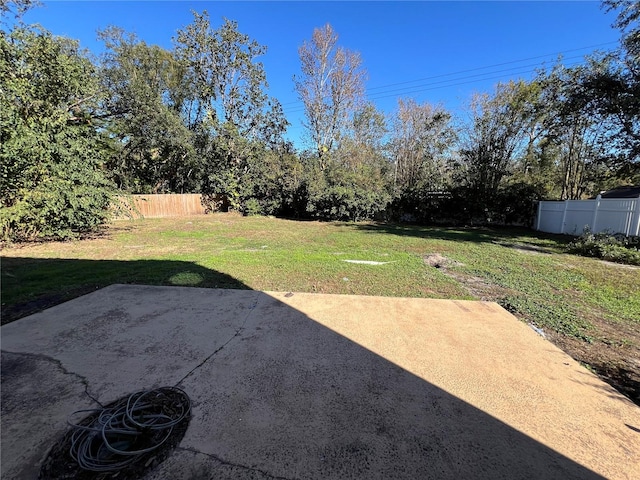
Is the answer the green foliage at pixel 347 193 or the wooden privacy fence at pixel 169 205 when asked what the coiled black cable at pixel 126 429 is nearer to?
Answer: the green foliage at pixel 347 193

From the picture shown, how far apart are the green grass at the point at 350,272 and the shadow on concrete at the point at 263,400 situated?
145 cm

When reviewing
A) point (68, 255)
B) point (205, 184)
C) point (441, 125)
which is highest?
point (441, 125)

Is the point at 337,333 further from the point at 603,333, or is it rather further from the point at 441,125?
the point at 441,125

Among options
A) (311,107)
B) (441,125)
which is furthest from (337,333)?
(311,107)

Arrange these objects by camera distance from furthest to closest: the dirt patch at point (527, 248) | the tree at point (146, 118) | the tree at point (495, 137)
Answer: the tree at point (146, 118)
the tree at point (495, 137)
the dirt patch at point (527, 248)

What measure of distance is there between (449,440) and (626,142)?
13042mm

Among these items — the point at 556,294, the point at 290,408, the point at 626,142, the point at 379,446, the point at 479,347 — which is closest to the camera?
the point at 379,446

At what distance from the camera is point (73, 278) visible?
180 inches

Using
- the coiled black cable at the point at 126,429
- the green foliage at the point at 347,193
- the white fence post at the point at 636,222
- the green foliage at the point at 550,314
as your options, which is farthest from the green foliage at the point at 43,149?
the white fence post at the point at 636,222

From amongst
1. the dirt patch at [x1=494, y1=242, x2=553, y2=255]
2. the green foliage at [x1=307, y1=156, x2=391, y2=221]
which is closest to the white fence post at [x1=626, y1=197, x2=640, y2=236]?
the dirt patch at [x1=494, y1=242, x2=553, y2=255]

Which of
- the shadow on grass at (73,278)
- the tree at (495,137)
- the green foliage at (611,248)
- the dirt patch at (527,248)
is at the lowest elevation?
the shadow on grass at (73,278)

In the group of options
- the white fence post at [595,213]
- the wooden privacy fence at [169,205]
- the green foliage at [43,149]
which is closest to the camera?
the green foliage at [43,149]

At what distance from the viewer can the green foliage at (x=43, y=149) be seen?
22.2 feet

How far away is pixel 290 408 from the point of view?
5.99 feet
